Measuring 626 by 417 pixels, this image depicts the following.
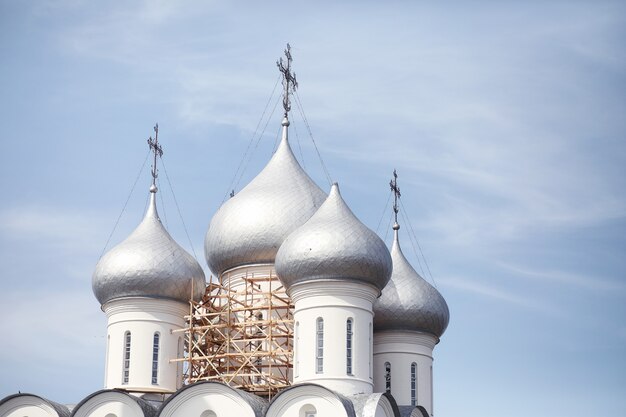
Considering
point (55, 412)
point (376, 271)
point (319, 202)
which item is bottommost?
point (55, 412)

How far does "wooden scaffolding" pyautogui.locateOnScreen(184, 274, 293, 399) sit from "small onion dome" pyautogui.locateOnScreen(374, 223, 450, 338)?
2.74 meters

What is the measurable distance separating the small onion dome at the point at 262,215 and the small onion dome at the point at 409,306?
2953 millimetres

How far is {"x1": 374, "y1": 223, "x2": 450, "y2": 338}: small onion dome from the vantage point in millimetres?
35625

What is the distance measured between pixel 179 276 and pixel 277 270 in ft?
11.7

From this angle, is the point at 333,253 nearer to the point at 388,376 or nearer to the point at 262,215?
the point at 262,215

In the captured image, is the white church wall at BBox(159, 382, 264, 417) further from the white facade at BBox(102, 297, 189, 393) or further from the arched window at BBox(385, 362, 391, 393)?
the arched window at BBox(385, 362, 391, 393)

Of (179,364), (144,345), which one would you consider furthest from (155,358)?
(179,364)

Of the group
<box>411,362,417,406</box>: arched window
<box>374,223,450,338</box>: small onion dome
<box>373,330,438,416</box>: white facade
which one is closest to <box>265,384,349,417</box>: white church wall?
<box>373,330,438,416</box>: white facade

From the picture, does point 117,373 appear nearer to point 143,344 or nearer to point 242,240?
point 143,344

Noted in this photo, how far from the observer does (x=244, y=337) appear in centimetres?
3416

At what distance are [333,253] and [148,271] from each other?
5.63 metres

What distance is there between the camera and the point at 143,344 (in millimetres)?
34719

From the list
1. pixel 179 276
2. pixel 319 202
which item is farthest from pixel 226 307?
pixel 319 202

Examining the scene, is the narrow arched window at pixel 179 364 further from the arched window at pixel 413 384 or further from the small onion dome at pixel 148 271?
the arched window at pixel 413 384
